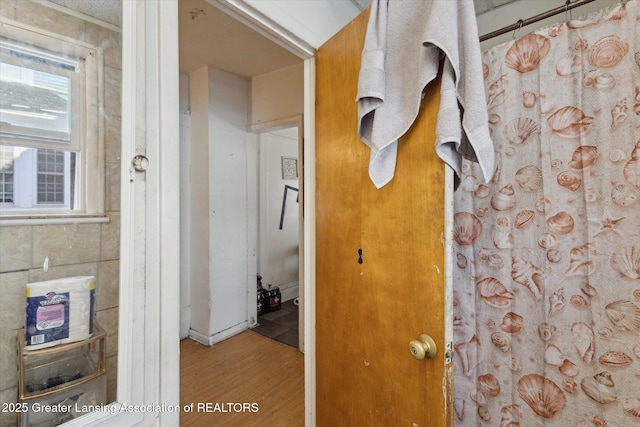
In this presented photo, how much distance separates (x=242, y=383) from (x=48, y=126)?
2.00 m

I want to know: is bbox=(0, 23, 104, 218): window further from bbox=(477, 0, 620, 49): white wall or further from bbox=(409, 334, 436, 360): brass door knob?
bbox=(477, 0, 620, 49): white wall

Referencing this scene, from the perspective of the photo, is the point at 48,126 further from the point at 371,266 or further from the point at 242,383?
the point at 242,383

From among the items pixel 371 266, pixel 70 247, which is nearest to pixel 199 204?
pixel 70 247

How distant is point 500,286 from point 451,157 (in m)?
0.74

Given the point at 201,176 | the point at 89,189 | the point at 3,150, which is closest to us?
the point at 3,150

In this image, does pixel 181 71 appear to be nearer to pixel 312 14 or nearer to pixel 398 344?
pixel 312 14

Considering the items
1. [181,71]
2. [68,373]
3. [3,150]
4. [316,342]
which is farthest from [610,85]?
[181,71]

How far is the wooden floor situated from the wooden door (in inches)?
27.9

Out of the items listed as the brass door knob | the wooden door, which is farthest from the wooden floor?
the brass door knob

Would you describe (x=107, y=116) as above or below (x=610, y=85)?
below

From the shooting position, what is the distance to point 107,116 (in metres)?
0.72

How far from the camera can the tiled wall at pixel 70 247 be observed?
61 centimetres

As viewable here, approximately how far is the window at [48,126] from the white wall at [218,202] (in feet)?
6.34

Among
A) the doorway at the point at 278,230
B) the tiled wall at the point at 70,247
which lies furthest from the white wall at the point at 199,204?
the tiled wall at the point at 70,247
